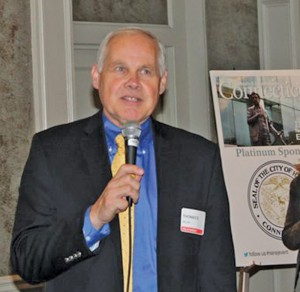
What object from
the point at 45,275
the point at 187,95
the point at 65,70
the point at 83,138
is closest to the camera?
the point at 45,275

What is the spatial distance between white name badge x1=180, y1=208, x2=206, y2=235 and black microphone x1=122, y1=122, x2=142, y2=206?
0.30 metres

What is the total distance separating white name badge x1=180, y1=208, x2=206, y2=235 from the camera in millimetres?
2195

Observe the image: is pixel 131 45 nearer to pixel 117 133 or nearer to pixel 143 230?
A: pixel 117 133

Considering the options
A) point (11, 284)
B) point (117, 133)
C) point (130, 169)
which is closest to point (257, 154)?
point (11, 284)

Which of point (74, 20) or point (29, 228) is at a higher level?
point (74, 20)

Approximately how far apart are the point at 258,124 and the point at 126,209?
210 cm

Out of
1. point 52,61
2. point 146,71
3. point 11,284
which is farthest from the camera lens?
point 52,61

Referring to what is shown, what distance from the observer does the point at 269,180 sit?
4043mm

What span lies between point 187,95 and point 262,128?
1003 millimetres

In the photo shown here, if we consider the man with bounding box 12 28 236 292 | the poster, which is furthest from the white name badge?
the poster

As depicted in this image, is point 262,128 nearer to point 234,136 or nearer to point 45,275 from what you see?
point 234,136

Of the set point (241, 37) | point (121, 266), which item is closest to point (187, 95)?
point (241, 37)

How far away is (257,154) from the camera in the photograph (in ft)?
13.2

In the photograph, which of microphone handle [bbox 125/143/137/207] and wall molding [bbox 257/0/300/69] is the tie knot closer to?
microphone handle [bbox 125/143/137/207]
